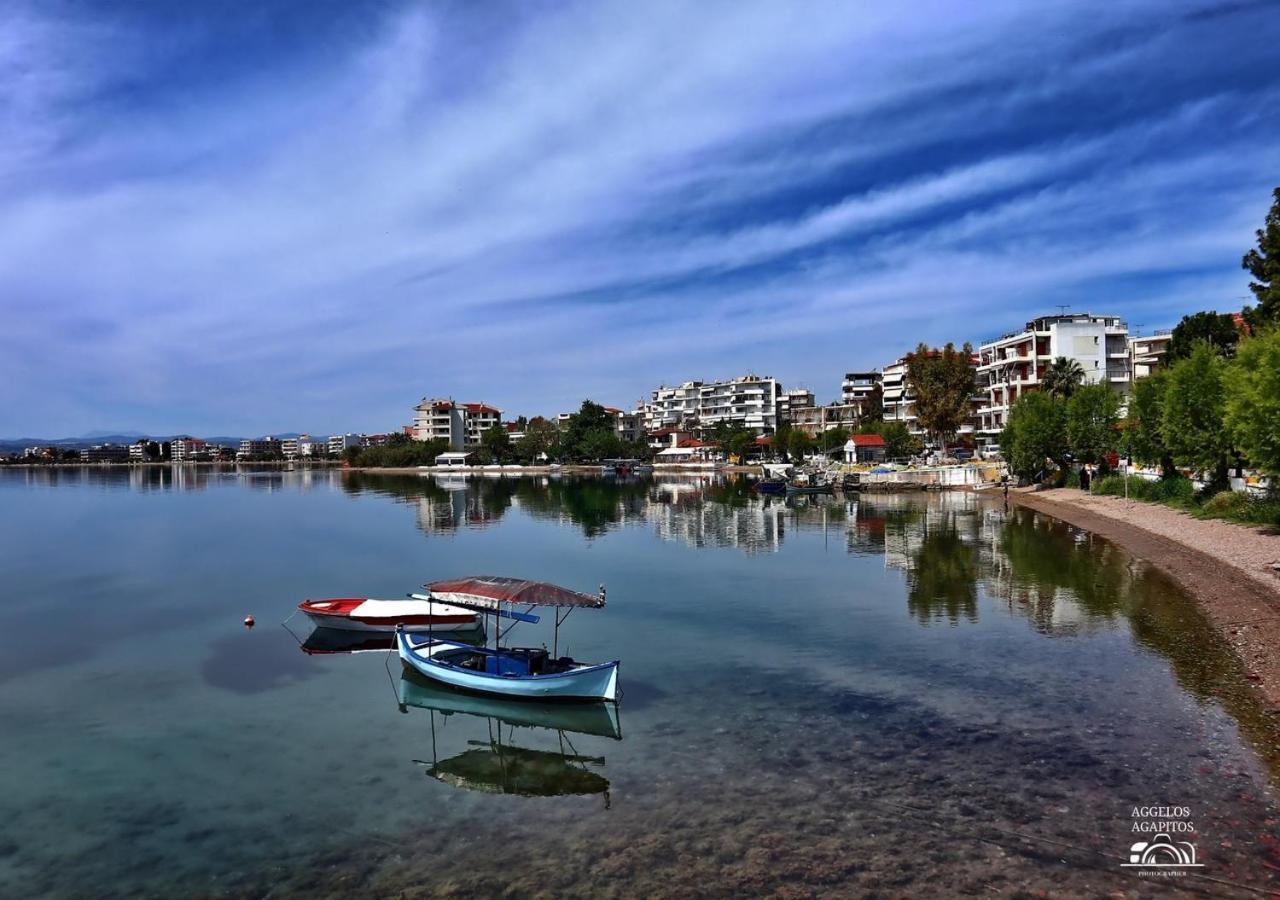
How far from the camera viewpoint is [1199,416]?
41.8 metres

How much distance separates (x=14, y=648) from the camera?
86.0 ft

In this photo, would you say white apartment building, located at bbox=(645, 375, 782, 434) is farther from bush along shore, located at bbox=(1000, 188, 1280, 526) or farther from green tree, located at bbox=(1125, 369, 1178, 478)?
green tree, located at bbox=(1125, 369, 1178, 478)

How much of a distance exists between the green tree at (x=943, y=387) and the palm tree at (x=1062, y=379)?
428 inches

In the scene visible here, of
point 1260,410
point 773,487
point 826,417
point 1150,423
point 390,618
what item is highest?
point 826,417

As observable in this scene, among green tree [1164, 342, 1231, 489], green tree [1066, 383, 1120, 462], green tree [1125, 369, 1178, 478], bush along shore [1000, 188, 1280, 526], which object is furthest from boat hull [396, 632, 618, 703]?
green tree [1066, 383, 1120, 462]

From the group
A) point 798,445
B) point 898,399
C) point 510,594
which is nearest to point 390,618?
point 510,594

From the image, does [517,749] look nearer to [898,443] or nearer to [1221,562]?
[1221,562]

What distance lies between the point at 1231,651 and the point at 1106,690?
4.72m

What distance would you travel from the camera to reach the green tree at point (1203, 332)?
2832 inches

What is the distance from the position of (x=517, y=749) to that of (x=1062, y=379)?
82.0 metres

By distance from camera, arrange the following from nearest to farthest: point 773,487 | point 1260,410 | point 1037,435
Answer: point 1260,410
point 1037,435
point 773,487

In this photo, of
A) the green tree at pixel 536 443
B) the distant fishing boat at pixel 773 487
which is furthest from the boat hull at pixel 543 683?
the green tree at pixel 536 443

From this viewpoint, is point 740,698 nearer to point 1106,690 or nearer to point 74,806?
point 1106,690

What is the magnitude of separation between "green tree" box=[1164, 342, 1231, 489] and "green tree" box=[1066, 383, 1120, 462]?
2178 cm
